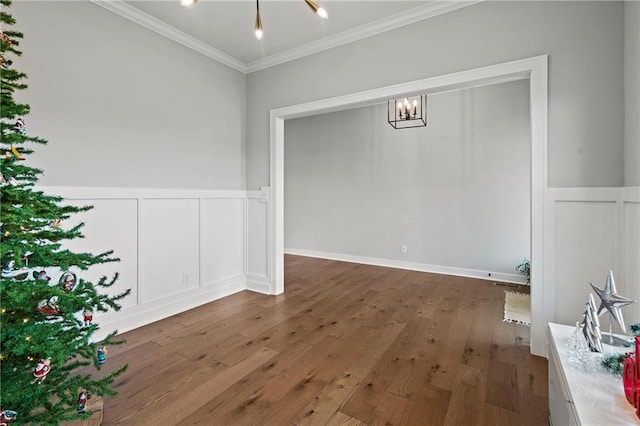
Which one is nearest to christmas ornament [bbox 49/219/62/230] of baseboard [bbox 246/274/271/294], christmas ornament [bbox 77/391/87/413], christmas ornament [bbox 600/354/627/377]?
christmas ornament [bbox 77/391/87/413]

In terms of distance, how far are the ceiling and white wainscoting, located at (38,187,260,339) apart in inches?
65.3

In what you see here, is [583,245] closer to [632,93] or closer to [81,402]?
[632,93]

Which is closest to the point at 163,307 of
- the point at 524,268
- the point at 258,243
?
the point at 258,243

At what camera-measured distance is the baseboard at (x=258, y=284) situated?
3.71m

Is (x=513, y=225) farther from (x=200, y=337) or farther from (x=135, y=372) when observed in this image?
(x=135, y=372)

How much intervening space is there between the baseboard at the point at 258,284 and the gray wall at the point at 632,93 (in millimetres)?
3420

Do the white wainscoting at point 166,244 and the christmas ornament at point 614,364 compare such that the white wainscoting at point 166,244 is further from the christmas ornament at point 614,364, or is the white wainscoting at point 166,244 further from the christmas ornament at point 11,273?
the christmas ornament at point 614,364

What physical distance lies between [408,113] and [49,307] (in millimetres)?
4540

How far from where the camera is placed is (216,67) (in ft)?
11.5

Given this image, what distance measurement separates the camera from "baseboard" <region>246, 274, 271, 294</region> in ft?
12.2

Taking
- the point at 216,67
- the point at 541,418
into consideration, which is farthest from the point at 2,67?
the point at 541,418

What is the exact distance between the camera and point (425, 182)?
4793mm

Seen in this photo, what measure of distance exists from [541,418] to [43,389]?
2.40 metres

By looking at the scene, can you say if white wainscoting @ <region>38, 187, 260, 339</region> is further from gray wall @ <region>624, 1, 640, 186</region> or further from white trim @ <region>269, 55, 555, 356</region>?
gray wall @ <region>624, 1, 640, 186</region>
